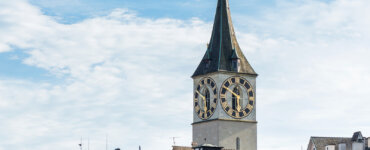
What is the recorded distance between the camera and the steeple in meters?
175

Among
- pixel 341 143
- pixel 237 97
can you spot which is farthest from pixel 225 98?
pixel 341 143

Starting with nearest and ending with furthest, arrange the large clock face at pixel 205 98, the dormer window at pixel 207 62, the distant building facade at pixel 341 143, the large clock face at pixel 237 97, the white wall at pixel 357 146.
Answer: the large clock face at pixel 237 97, the large clock face at pixel 205 98, the dormer window at pixel 207 62, the white wall at pixel 357 146, the distant building facade at pixel 341 143

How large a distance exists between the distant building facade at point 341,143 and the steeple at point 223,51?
12557 millimetres

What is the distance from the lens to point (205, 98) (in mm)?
175250

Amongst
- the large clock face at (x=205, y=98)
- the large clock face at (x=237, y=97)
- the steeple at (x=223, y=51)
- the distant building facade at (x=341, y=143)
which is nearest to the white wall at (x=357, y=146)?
the distant building facade at (x=341, y=143)

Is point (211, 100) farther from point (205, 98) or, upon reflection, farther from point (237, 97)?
point (237, 97)

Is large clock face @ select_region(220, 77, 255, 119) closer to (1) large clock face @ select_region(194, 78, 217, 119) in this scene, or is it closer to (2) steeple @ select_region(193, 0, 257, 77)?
(1) large clock face @ select_region(194, 78, 217, 119)

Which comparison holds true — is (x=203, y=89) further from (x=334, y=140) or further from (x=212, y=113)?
(x=334, y=140)

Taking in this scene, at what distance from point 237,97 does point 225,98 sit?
48.1 inches

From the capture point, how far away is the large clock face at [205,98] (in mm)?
173875

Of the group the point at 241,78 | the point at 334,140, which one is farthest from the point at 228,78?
the point at 334,140

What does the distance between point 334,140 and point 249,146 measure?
43.3 ft

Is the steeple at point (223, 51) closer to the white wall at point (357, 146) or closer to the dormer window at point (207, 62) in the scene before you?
the dormer window at point (207, 62)

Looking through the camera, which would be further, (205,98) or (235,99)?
(205,98)
